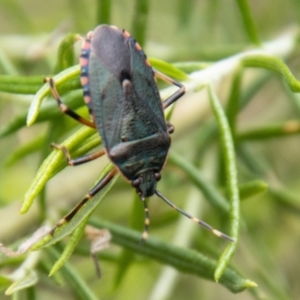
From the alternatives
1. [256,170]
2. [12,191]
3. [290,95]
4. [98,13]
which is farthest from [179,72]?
[12,191]

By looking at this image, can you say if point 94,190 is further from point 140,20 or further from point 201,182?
point 140,20

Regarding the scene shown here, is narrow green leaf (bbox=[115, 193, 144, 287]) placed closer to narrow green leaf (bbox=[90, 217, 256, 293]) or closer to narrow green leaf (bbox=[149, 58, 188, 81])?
narrow green leaf (bbox=[90, 217, 256, 293])

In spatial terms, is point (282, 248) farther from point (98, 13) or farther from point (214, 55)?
point (98, 13)

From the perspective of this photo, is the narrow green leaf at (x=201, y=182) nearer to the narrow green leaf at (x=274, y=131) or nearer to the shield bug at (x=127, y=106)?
the shield bug at (x=127, y=106)

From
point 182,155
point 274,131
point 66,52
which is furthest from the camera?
point 182,155

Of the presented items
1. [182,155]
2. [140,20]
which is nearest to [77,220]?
[140,20]

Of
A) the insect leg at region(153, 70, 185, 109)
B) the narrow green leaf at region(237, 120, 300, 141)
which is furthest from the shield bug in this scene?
the narrow green leaf at region(237, 120, 300, 141)
